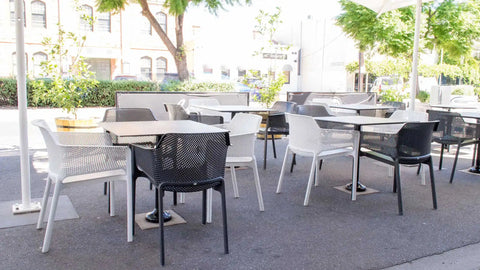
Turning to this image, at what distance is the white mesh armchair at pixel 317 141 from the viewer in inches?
171

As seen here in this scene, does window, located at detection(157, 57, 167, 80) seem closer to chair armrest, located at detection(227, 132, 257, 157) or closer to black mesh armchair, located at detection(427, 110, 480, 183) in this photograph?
black mesh armchair, located at detection(427, 110, 480, 183)

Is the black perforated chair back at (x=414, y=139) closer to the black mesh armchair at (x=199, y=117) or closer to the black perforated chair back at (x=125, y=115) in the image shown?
the black mesh armchair at (x=199, y=117)

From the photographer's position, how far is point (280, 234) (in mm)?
3525

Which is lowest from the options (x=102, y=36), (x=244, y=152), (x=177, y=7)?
(x=244, y=152)

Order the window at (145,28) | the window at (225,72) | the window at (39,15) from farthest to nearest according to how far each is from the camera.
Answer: the window at (225,72)
the window at (145,28)
the window at (39,15)

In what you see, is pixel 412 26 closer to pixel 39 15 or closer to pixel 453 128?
pixel 453 128

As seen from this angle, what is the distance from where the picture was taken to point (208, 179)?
305 centimetres

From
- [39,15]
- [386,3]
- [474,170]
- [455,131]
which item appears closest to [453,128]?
[455,131]

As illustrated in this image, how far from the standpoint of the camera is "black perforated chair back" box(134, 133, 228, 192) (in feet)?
9.53

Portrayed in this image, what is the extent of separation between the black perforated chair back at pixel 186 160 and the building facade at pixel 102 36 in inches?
885

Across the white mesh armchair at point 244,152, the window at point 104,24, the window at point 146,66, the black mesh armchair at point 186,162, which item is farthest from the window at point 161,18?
the black mesh armchair at point 186,162

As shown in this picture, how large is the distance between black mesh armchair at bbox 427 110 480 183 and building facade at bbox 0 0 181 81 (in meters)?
21.3

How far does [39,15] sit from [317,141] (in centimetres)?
2517

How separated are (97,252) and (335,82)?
3000 cm
